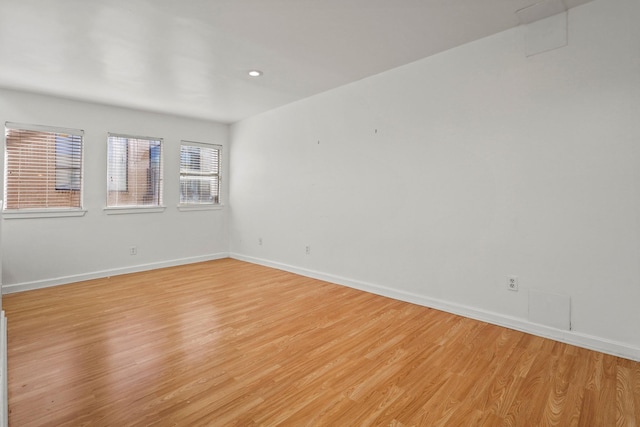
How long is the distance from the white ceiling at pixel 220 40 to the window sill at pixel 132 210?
1.60m

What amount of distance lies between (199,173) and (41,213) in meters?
2.26

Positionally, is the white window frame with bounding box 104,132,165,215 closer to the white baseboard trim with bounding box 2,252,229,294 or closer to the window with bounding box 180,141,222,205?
the window with bounding box 180,141,222,205

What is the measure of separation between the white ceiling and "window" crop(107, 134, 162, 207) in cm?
93

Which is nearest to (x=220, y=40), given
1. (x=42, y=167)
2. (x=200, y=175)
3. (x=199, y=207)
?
(x=42, y=167)

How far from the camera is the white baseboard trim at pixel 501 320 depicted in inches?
90.6

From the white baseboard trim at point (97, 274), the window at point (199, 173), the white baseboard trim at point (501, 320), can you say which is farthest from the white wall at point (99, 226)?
the white baseboard trim at point (501, 320)

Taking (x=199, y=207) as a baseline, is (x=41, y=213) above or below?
below

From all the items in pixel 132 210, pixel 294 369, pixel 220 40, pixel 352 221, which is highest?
pixel 220 40

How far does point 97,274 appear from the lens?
4.46 m

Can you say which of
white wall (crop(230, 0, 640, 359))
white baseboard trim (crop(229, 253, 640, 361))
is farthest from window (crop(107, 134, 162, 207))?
white baseboard trim (crop(229, 253, 640, 361))

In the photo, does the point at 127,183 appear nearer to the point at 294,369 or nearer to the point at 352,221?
the point at 352,221

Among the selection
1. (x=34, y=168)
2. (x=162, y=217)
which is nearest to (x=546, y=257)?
(x=162, y=217)

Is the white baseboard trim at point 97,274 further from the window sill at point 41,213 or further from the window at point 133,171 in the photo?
the window at point 133,171

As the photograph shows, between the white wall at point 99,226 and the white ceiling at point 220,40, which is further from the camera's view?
the white wall at point 99,226
